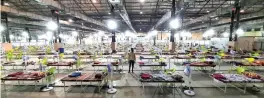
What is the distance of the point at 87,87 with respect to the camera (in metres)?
6.68

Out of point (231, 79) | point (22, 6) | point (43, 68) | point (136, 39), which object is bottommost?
point (231, 79)

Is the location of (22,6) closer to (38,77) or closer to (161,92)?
(38,77)

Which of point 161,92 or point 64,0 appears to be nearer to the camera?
point 161,92

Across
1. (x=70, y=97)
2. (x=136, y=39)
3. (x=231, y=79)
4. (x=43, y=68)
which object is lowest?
(x=70, y=97)

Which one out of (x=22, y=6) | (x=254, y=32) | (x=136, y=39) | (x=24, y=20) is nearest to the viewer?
(x=22, y=6)

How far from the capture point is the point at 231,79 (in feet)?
20.2

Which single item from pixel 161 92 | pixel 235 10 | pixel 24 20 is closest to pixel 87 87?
pixel 161 92

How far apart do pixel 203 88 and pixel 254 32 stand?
3237 cm

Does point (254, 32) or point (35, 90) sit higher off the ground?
point (254, 32)

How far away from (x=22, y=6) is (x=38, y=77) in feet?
67.0

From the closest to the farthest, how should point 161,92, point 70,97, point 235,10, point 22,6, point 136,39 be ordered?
1. point 70,97
2. point 161,92
3. point 235,10
4. point 22,6
5. point 136,39

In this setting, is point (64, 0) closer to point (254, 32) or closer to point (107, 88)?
point (107, 88)

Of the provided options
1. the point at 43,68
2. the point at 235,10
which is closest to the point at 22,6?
the point at 43,68

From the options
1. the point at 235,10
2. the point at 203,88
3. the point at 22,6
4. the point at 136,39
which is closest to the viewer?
the point at 203,88
